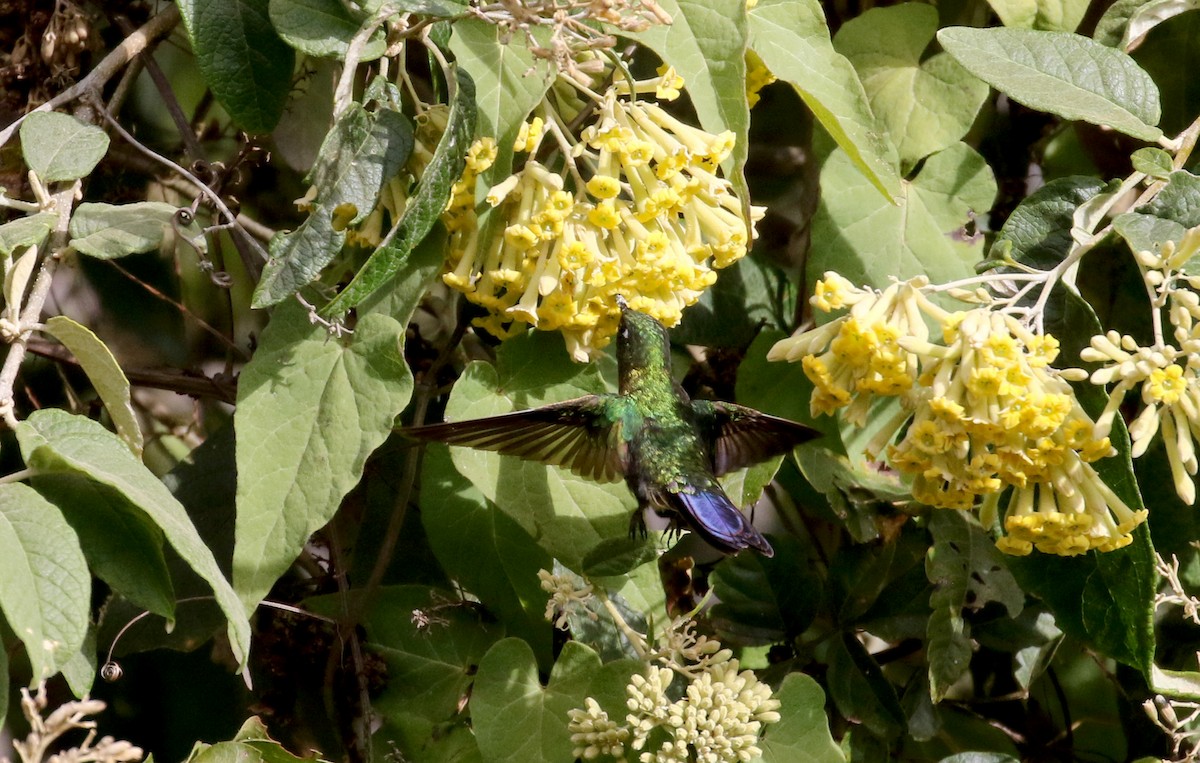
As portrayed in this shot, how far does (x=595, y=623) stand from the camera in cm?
180

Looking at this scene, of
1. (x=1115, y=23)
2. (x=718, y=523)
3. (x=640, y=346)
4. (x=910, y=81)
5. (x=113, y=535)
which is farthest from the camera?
(x=910, y=81)

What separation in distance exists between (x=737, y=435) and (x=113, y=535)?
89 centimetres

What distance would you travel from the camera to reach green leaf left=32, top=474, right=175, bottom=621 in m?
1.36

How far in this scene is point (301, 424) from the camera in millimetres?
1504

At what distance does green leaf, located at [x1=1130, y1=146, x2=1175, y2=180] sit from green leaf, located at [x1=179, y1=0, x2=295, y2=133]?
3.81 feet

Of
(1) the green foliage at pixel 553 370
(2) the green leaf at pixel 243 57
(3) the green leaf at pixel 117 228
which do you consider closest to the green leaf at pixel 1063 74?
(1) the green foliage at pixel 553 370

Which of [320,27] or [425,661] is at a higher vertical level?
[320,27]

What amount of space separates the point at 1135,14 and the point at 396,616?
146 centimetres

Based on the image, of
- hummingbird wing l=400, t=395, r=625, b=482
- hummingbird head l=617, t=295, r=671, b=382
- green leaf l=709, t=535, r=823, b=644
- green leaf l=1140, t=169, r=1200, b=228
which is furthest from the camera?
green leaf l=709, t=535, r=823, b=644

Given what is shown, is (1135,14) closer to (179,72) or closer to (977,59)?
(977,59)

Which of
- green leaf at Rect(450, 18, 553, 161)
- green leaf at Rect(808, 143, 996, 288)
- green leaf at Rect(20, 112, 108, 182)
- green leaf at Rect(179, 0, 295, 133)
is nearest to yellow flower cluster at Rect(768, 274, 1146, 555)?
green leaf at Rect(808, 143, 996, 288)

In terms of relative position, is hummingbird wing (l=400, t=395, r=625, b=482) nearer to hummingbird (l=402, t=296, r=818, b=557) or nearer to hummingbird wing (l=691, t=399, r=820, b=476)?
hummingbird (l=402, t=296, r=818, b=557)

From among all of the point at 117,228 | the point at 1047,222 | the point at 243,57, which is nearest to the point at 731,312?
the point at 1047,222

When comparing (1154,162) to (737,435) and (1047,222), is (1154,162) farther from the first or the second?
(737,435)
